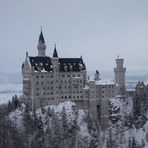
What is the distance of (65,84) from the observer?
347 ft

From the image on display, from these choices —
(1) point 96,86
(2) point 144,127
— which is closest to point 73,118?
(1) point 96,86

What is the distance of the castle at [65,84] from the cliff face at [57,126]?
96.0 inches

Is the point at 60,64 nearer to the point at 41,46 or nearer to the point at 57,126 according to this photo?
the point at 41,46

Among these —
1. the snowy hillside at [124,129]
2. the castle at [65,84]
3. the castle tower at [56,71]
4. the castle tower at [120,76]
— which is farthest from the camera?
the castle tower at [120,76]

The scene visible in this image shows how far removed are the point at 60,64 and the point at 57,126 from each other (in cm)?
1517

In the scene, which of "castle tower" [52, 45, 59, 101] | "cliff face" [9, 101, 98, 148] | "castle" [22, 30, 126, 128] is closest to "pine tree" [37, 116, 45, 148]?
"cliff face" [9, 101, 98, 148]

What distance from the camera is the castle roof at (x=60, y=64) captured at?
103000 millimetres

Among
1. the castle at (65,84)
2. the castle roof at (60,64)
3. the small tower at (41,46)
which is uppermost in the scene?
the small tower at (41,46)

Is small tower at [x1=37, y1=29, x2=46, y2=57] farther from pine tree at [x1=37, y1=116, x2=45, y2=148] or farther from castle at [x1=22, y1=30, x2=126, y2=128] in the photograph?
pine tree at [x1=37, y1=116, x2=45, y2=148]

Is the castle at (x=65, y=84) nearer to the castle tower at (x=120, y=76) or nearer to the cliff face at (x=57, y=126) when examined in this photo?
the castle tower at (x=120, y=76)

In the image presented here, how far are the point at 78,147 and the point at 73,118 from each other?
736 cm

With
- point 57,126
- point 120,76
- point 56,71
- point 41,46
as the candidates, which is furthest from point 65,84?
point 120,76

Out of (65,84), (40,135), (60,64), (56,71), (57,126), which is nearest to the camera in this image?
(40,135)

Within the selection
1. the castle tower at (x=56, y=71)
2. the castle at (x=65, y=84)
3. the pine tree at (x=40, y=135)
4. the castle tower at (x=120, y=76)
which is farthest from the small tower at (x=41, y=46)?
the castle tower at (x=120, y=76)
